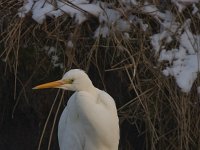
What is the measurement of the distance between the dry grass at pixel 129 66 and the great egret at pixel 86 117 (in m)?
0.26

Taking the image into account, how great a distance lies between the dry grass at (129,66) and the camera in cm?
201

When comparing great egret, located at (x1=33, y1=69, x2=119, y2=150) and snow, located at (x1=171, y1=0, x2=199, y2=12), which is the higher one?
snow, located at (x1=171, y1=0, x2=199, y2=12)

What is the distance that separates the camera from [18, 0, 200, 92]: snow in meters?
2.07

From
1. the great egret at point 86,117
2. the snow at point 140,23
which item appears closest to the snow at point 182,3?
the snow at point 140,23

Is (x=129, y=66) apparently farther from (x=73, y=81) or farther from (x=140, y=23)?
(x=73, y=81)

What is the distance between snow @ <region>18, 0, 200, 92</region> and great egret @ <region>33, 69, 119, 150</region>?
17.3 inches

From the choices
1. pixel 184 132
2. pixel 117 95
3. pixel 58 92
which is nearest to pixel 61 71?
pixel 58 92

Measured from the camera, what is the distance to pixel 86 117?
165 centimetres

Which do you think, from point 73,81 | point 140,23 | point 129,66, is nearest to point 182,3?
point 140,23

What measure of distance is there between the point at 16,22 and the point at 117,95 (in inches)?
20.4

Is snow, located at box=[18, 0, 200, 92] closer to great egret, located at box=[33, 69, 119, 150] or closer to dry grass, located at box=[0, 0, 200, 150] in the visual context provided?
dry grass, located at box=[0, 0, 200, 150]

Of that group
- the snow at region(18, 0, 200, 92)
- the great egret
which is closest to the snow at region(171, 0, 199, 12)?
the snow at region(18, 0, 200, 92)

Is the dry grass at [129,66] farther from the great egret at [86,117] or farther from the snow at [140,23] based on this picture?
the great egret at [86,117]

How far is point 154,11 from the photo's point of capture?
212cm
